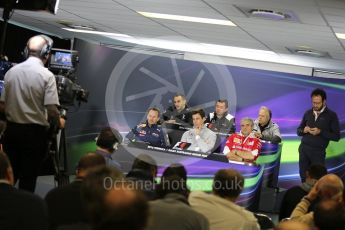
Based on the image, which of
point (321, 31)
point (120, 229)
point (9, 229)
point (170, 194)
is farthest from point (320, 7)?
point (120, 229)

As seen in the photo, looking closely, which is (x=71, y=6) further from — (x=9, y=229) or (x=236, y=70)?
(x=9, y=229)

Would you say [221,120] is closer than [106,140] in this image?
No

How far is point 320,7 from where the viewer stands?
18.3 feet

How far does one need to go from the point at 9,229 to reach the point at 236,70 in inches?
323

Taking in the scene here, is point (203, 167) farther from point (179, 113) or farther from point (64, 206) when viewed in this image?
point (64, 206)

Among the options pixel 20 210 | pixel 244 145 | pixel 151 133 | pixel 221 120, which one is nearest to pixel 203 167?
pixel 244 145

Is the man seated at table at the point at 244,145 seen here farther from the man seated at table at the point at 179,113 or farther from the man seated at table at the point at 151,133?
the man seated at table at the point at 179,113

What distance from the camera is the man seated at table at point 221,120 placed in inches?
343

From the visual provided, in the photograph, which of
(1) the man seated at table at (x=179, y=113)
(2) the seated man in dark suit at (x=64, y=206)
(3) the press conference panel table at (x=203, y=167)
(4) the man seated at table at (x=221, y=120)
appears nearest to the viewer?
(2) the seated man in dark suit at (x=64, y=206)

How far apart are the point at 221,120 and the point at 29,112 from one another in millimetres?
5032

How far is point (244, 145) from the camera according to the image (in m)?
7.56

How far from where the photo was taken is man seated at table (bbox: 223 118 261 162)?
733 cm

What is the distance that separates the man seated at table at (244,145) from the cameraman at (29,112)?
3404 mm

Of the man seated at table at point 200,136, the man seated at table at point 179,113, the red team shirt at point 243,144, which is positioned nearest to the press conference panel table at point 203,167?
the red team shirt at point 243,144
